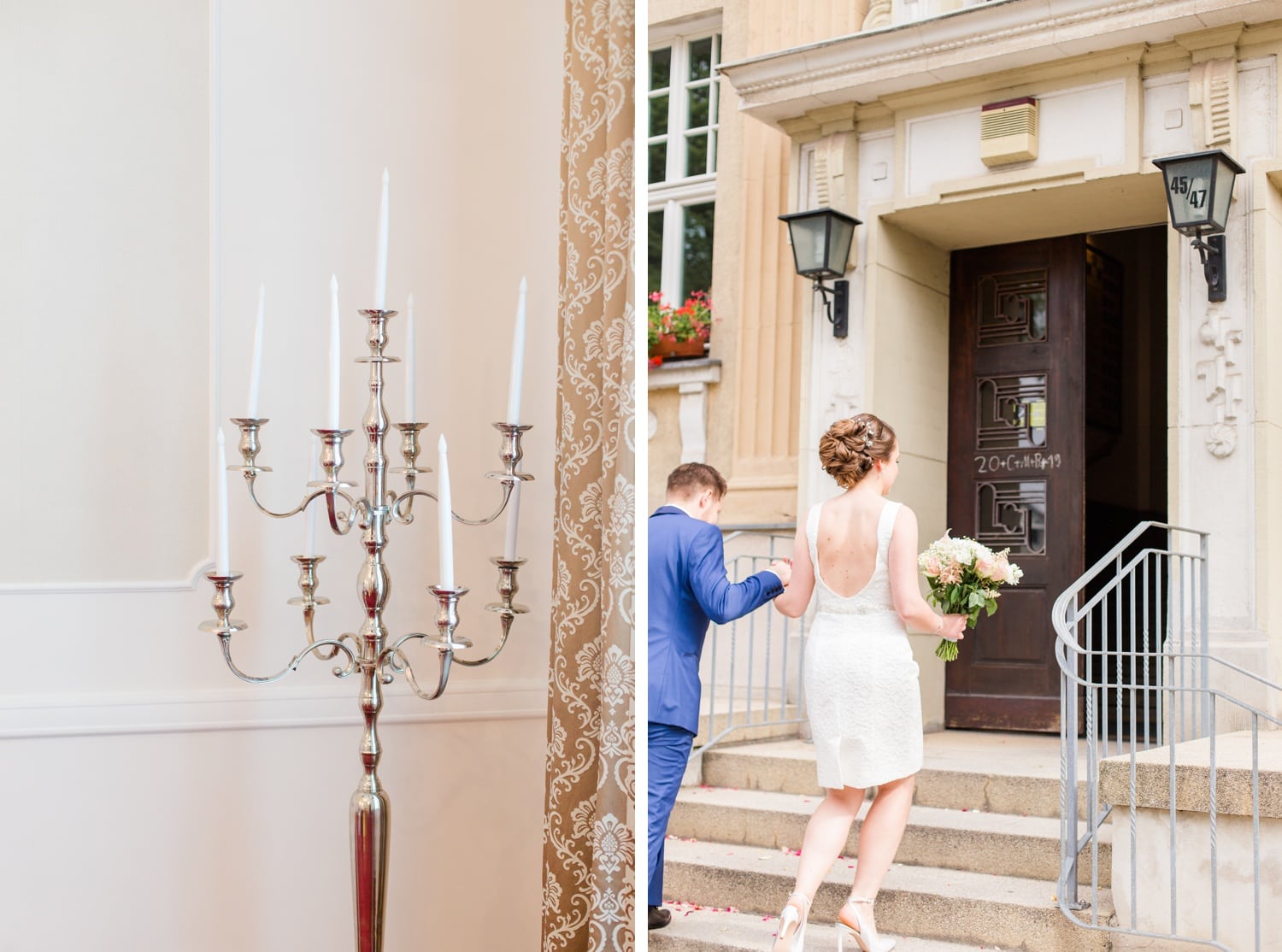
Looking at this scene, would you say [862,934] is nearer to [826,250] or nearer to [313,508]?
[313,508]

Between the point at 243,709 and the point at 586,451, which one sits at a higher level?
the point at 586,451

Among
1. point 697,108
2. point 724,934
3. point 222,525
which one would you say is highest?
point 697,108

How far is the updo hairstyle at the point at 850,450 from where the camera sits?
6.98 ft

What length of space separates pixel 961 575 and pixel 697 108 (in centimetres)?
101

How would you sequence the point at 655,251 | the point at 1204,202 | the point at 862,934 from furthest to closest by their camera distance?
1. the point at 1204,202
2. the point at 655,251
3. the point at 862,934

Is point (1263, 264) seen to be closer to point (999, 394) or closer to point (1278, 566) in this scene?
point (999, 394)

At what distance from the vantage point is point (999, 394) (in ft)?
8.48

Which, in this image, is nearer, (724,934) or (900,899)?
(724,934)

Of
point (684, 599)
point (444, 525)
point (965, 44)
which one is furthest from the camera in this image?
point (965, 44)

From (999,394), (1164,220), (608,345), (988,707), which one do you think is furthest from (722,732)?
(1164,220)

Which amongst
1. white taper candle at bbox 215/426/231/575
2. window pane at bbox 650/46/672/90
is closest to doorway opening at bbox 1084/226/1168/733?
window pane at bbox 650/46/672/90

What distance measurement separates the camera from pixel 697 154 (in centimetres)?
207

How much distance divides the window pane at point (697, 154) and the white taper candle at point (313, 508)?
0.88 metres

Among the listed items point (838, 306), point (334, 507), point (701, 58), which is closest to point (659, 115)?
point (701, 58)
